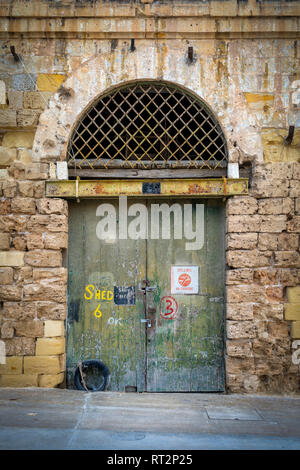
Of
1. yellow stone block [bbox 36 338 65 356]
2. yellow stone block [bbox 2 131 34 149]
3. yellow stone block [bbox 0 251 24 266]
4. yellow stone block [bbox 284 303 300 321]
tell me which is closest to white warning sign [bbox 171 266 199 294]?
A: yellow stone block [bbox 284 303 300 321]

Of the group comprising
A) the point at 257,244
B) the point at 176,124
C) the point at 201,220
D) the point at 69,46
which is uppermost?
the point at 69,46

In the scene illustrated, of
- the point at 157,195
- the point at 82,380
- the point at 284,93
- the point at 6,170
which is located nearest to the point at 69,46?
the point at 6,170

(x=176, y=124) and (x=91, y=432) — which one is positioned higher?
(x=176, y=124)

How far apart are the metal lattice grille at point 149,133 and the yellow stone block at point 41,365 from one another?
2.09m

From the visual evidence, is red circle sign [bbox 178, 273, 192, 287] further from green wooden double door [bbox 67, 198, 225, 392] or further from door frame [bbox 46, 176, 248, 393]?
door frame [bbox 46, 176, 248, 393]

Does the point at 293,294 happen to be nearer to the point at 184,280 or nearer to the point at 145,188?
the point at 184,280

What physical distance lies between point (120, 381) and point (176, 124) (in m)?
3.01

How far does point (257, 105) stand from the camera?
4.37 meters


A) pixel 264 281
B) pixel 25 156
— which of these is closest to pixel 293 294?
pixel 264 281

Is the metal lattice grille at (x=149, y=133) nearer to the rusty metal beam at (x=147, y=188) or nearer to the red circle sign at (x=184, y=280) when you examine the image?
the rusty metal beam at (x=147, y=188)

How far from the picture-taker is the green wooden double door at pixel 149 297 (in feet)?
14.5

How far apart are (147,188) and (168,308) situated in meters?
1.35
